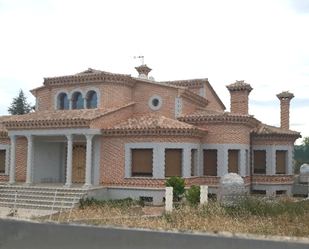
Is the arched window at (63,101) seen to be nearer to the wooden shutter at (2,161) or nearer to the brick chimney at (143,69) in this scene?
the wooden shutter at (2,161)

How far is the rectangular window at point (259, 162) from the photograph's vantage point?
23391mm

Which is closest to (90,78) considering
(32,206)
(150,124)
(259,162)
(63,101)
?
(63,101)

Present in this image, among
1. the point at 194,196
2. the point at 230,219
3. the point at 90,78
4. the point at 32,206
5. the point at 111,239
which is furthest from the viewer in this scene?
the point at 90,78

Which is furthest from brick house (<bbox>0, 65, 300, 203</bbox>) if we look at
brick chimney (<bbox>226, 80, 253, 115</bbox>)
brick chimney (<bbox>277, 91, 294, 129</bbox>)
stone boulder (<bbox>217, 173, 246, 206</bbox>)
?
brick chimney (<bbox>277, 91, 294, 129</bbox>)

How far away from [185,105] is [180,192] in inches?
260

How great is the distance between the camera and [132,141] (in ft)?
62.5

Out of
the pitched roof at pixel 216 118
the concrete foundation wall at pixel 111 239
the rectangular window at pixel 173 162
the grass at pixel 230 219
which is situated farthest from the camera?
the pitched roof at pixel 216 118

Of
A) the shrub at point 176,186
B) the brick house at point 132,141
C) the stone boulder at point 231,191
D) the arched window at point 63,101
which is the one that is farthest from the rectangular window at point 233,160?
the arched window at point 63,101

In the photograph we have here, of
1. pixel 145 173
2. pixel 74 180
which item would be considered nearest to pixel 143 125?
pixel 145 173

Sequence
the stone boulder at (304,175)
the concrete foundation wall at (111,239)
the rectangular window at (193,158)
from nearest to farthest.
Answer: the concrete foundation wall at (111,239) < the rectangular window at (193,158) < the stone boulder at (304,175)

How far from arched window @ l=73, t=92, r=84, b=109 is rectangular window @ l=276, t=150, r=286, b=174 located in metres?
12.9

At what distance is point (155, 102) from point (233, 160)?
5774 millimetres

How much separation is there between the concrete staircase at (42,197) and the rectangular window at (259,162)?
11683mm

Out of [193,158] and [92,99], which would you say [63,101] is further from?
[193,158]
